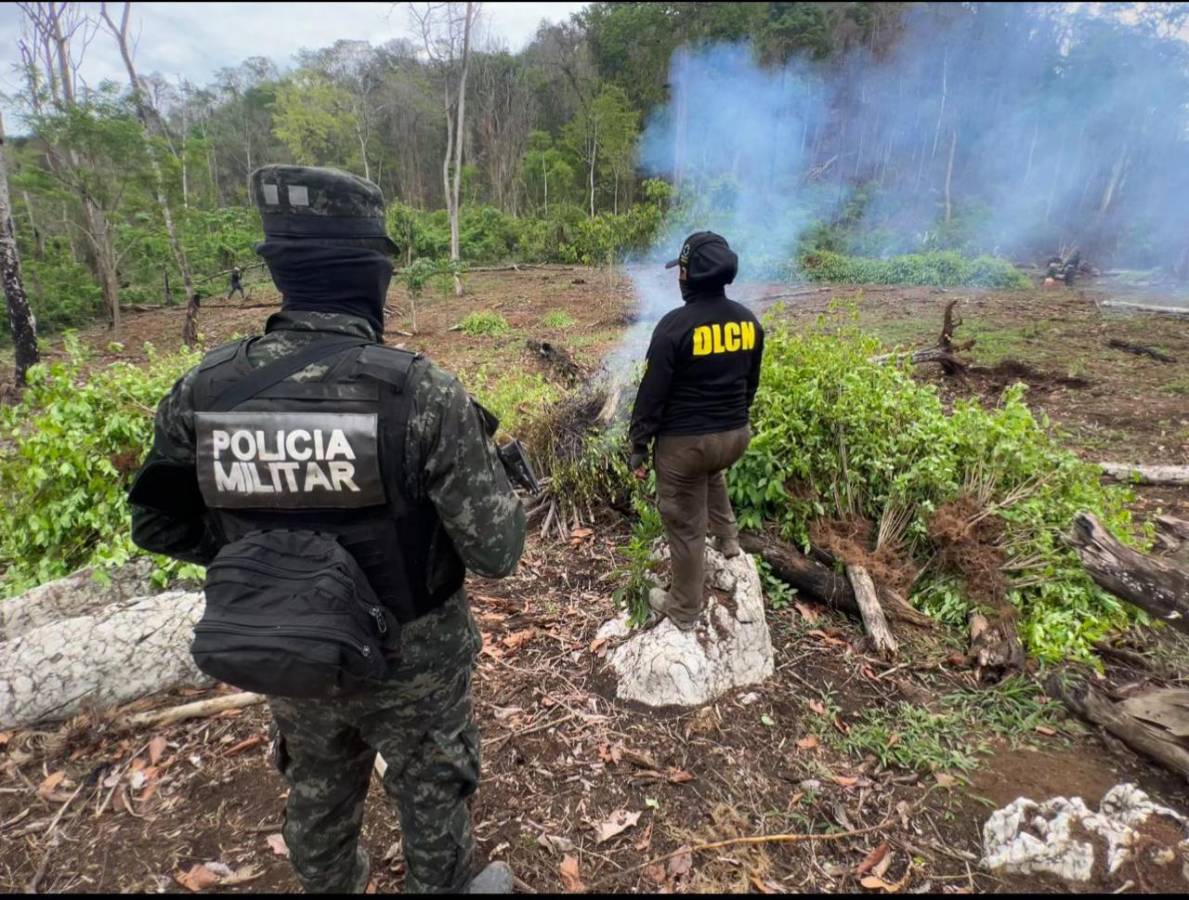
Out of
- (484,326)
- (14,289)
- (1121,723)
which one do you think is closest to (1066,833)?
(1121,723)

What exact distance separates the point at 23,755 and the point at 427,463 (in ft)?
9.05

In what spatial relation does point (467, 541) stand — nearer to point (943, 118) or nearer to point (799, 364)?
point (799, 364)

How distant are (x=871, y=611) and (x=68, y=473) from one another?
5.01 metres

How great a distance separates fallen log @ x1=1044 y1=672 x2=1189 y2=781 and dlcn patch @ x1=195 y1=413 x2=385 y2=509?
11.0 feet

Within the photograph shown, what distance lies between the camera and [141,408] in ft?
12.9

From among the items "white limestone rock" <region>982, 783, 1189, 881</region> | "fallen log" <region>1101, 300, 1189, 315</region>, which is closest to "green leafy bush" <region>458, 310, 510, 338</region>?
"white limestone rock" <region>982, 783, 1189, 881</region>

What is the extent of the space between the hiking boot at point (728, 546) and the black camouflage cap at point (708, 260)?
4.97 ft

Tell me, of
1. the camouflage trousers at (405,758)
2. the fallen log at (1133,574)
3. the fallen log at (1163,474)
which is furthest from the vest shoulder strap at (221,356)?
the fallen log at (1163,474)

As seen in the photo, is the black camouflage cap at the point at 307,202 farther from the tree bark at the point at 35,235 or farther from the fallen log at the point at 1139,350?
the tree bark at the point at 35,235

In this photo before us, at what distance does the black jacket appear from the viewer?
9.49 feet

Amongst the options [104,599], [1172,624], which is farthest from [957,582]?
[104,599]

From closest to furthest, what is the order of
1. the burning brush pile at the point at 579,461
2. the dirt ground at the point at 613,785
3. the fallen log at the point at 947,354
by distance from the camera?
the dirt ground at the point at 613,785 → the burning brush pile at the point at 579,461 → the fallen log at the point at 947,354

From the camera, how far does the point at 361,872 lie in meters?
2.03

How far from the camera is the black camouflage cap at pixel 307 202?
152cm
